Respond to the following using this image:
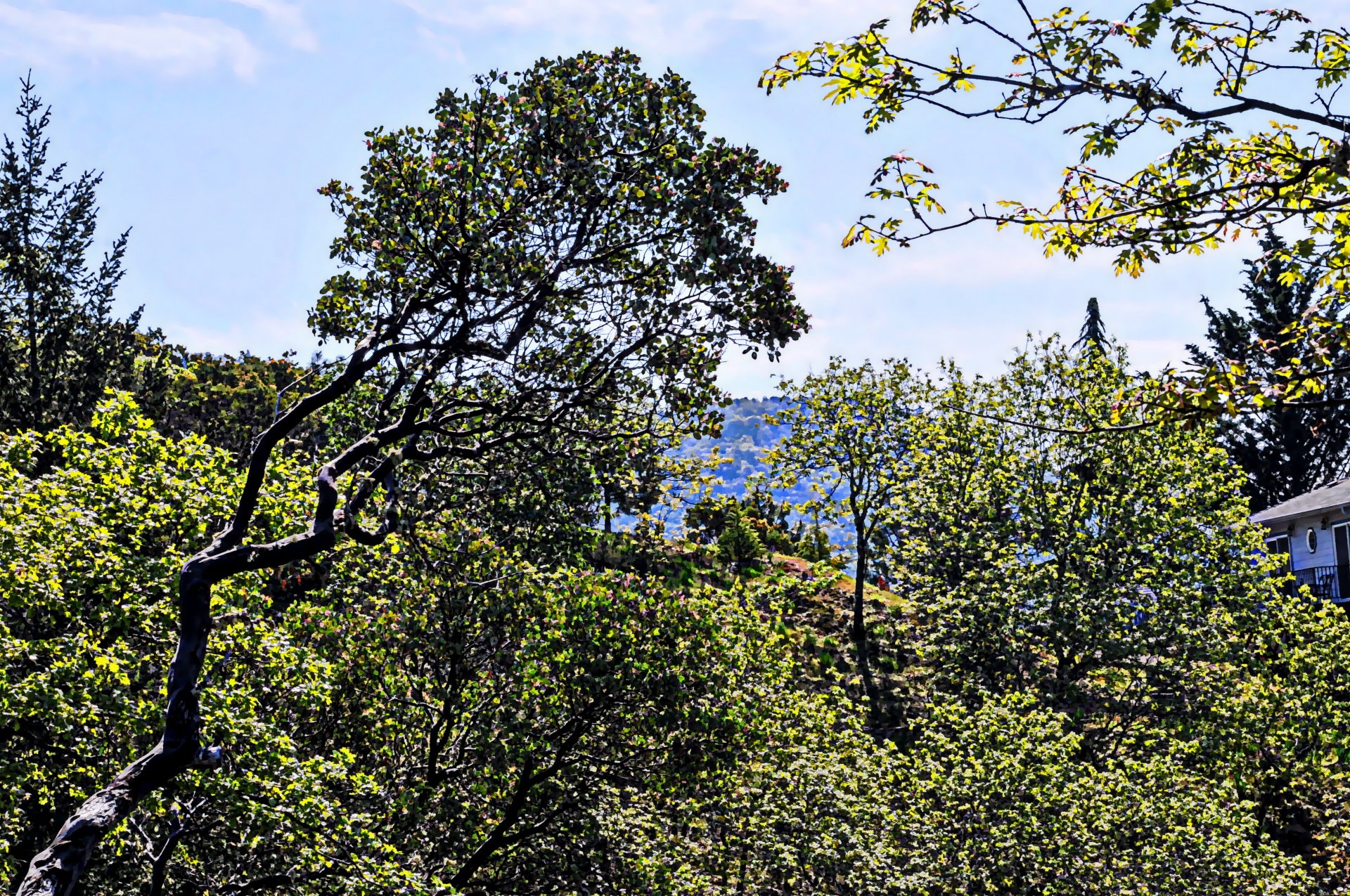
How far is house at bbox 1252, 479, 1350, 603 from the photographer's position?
4169 centimetres

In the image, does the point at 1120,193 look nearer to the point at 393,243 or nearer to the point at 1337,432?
the point at 393,243

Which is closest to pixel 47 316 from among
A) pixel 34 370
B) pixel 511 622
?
pixel 34 370

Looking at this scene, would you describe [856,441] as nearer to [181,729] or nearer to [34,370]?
[34,370]

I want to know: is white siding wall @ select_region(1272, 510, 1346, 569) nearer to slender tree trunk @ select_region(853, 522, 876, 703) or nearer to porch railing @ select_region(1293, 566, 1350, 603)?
porch railing @ select_region(1293, 566, 1350, 603)

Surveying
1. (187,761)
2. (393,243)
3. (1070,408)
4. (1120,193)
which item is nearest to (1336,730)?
(1070,408)

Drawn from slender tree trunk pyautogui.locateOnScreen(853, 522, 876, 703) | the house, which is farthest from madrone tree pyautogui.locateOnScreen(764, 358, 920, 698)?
the house

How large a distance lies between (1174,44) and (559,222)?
241 inches

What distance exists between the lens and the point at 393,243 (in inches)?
422

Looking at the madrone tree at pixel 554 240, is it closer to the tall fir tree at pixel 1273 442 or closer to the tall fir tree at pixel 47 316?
the tall fir tree at pixel 47 316

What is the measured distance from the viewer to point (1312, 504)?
138 feet

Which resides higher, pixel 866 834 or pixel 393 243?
pixel 393 243

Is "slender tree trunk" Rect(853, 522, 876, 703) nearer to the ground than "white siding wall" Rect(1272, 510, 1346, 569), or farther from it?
nearer to the ground

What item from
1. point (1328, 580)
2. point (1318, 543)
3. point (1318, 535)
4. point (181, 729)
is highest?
point (1318, 535)

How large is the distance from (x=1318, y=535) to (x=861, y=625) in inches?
991
